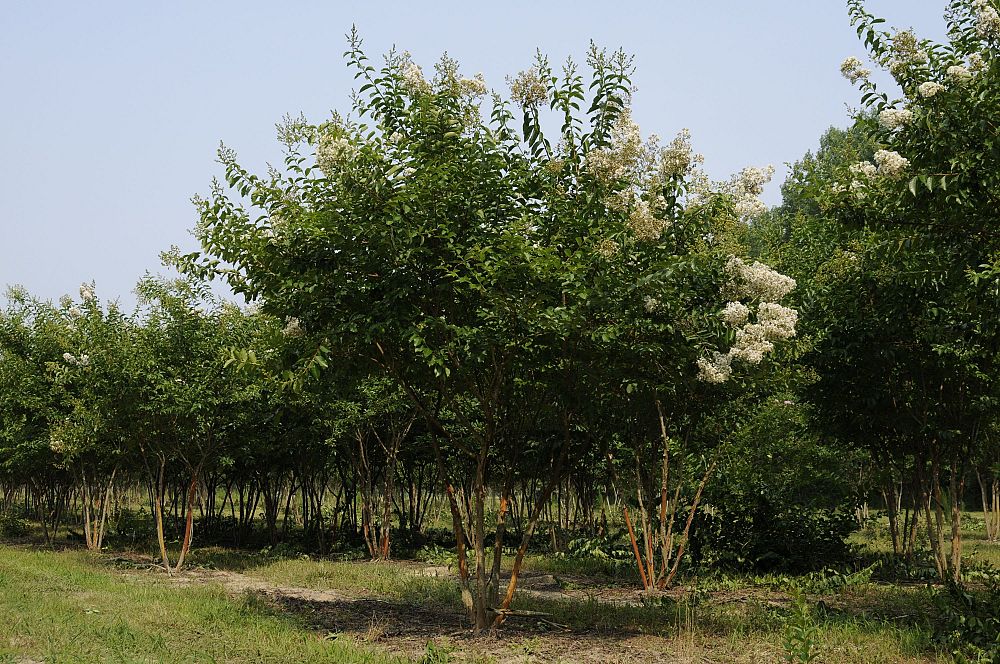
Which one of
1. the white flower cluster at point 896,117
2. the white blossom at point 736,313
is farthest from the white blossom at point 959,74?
the white blossom at point 736,313

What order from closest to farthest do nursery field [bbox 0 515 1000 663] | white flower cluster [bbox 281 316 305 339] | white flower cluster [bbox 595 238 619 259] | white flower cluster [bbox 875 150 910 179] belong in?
white flower cluster [bbox 875 150 910 179]
white flower cluster [bbox 595 238 619 259]
nursery field [bbox 0 515 1000 663]
white flower cluster [bbox 281 316 305 339]

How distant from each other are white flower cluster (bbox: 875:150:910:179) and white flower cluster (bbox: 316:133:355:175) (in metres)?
4.86

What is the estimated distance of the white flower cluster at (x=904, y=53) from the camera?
8.34 meters

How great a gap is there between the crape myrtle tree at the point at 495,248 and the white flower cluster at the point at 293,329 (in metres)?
0.06

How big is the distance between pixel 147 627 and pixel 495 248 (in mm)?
6660

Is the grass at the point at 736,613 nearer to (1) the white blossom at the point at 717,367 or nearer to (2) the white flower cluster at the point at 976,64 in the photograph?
(1) the white blossom at the point at 717,367

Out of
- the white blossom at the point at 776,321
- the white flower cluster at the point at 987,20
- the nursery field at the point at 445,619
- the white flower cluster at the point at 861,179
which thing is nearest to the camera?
the white flower cluster at the point at 987,20

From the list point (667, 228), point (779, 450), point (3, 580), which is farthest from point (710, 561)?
point (3, 580)

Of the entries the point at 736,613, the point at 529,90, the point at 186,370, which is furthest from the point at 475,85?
the point at 186,370

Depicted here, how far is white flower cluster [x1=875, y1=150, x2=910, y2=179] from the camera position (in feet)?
24.8

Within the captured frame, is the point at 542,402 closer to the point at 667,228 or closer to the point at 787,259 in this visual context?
the point at 667,228

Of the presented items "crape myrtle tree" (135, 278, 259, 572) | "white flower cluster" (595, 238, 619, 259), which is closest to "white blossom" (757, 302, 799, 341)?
"white flower cluster" (595, 238, 619, 259)

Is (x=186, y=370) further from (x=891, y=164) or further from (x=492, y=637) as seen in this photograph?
(x=891, y=164)

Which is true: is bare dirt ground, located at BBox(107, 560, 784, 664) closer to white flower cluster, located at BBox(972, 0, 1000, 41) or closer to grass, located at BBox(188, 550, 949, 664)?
grass, located at BBox(188, 550, 949, 664)
